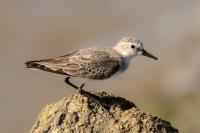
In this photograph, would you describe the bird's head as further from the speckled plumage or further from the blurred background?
the blurred background

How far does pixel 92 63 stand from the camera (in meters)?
14.0

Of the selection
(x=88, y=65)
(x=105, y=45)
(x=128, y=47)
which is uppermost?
(x=105, y=45)

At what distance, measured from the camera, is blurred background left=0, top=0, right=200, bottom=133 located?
28.7 m

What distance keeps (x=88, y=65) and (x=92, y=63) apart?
9 centimetres

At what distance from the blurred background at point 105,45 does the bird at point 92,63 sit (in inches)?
395

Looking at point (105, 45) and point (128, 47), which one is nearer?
point (128, 47)

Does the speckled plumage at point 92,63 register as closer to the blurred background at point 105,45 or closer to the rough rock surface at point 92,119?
the rough rock surface at point 92,119

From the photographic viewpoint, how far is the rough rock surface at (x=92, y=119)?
13.0 meters

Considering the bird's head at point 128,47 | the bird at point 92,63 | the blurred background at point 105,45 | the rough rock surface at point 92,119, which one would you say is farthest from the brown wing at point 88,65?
the blurred background at point 105,45

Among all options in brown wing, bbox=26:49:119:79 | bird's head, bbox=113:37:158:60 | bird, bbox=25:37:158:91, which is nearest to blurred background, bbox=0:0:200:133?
bird's head, bbox=113:37:158:60

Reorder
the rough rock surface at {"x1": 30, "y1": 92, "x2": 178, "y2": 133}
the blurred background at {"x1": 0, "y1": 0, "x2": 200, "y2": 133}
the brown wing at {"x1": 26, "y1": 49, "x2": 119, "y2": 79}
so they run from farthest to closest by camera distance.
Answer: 1. the blurred background at {"x1": 0, "y1": 0, "x2": 200, "y2": 133}
2. the brown wing at {"x1": 26, "y1": 49, "x2": 119, "y2": 79}
3. the rough rock surface at {"x1": 30, "y1": 92, "x2": 178, "y2": 133}

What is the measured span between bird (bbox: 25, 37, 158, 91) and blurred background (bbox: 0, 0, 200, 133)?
32.9 ft

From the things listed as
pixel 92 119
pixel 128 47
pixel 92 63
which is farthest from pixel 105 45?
pixel 92 119

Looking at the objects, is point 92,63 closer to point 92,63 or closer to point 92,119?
point 92,63
